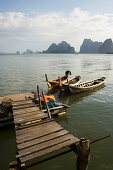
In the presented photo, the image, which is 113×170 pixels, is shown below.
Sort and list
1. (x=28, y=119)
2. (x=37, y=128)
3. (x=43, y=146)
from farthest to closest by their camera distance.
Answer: (x=28, y=119)
(x=37, y=128)
(x=43, y=146)

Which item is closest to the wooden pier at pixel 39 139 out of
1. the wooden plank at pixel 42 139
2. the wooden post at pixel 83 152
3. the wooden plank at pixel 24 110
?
the wooden plank at pixel 42 139

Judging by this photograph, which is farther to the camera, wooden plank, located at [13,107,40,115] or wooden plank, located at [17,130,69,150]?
wooden plank, located at [13,107,40,115]

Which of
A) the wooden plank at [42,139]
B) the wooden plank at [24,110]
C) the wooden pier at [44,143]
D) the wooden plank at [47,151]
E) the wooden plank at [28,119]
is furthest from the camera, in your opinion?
the wooden plank at [24,110]

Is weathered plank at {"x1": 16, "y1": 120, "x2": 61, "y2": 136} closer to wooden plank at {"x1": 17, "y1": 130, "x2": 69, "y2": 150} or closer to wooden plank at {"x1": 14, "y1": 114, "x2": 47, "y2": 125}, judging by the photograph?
wooden plank at {"x1": 17, "y1": 130, "x2": 69, "y2": 150}

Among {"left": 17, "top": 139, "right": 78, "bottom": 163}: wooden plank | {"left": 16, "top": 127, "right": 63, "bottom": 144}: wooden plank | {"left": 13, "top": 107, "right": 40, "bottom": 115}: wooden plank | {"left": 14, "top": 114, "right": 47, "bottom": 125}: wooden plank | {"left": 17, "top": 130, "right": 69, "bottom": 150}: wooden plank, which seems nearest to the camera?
{"left": 17, "top": 139, "right": 78, "bottom": 163}: wooden plank

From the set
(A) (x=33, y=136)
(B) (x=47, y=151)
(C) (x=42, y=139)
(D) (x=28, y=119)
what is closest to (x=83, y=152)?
(B) (x=47, y=151)

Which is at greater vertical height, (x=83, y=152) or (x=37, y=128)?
(x=37, y=128)

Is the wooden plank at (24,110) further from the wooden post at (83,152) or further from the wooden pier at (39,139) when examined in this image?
the wooden post at (83,152)

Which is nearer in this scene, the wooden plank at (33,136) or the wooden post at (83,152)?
the wooden post at (83,152)

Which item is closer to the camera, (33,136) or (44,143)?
(44,143)

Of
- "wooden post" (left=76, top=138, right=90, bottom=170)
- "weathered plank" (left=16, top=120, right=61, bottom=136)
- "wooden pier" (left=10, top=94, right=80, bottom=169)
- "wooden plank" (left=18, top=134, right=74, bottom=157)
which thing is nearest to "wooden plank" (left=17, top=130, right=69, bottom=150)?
"wooden pier" (left=10, top=94, right=80, bottom=169)

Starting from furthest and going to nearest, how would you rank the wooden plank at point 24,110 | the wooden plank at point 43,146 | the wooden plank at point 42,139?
the wooden plank at point 24,110, the wooden plank at point 42,139, the wooden plank at point 43,146

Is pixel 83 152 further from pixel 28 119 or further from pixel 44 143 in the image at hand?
pixel 28 119

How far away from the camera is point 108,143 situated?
31.0ft
